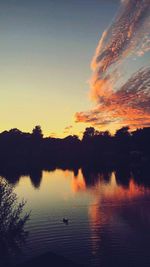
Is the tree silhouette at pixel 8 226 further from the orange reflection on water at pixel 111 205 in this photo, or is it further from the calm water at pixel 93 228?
the orange reflection on water at pixel 111 205

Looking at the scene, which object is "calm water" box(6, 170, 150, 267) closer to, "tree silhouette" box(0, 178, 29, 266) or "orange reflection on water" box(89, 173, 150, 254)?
"orange reflection on water" box(89, 173, 150, 254)

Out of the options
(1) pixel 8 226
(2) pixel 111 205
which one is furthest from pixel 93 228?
(2) pixel 111 205

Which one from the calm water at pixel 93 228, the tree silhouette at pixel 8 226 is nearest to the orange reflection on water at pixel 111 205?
the calm water at pixel 93 228

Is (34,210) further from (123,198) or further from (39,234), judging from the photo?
(123,198)

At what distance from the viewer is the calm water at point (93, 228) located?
3828 centimetres

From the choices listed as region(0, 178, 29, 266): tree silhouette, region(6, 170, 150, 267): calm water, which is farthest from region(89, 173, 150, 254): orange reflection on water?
region(0, 178, 29, 266): tree silhouette

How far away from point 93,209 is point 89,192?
26.2 m

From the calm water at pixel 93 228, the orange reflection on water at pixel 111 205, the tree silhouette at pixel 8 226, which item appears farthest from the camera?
the orange reflection on water at pixel 111 205

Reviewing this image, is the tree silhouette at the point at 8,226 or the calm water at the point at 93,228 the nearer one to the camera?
the tree silhouette at the point at 8,226

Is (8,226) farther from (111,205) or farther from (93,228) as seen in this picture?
(111,205)

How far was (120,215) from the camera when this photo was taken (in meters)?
59.8

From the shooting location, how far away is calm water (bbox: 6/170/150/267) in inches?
1507

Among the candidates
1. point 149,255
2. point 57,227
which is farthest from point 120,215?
point 149,255

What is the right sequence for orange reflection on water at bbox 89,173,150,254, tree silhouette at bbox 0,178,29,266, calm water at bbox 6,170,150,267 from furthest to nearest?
orange reflection on water at bbox 89,173,150,254 → calm water at bbox 6,170,150,267 → tree silhouette at bbox 0,178,29,266
